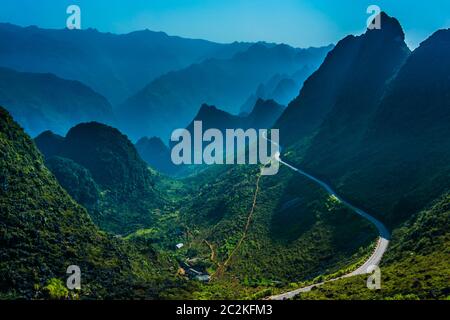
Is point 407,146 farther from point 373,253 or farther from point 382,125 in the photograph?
point 373,253

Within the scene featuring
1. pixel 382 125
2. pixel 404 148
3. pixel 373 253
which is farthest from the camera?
pixel 382 125

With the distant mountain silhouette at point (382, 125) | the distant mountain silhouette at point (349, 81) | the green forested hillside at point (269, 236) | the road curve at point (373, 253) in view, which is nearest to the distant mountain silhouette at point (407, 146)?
the distant mountain silhouette at point (382, 125)

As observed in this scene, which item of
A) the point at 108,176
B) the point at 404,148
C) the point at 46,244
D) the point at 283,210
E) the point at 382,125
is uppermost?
the point at 382,125

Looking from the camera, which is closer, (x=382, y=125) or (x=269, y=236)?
(x=269, y=236)

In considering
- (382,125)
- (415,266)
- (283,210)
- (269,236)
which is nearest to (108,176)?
(283,210)

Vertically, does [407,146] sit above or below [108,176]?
below

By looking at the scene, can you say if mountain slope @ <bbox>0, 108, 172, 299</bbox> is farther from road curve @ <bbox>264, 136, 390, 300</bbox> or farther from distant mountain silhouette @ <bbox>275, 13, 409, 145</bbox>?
distant mountain silhouette @ <bbox>275, 13, 409, 145</bbox>

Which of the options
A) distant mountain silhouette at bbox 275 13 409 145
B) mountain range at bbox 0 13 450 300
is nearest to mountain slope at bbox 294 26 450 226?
mountain range at bbox 0 13 450 300

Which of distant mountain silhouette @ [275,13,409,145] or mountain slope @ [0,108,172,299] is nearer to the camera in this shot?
mountain slope @ [0,108,172,299]

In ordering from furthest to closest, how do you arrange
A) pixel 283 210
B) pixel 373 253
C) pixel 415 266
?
pixel 283 210, pixel 373 253, pixel 415 266
